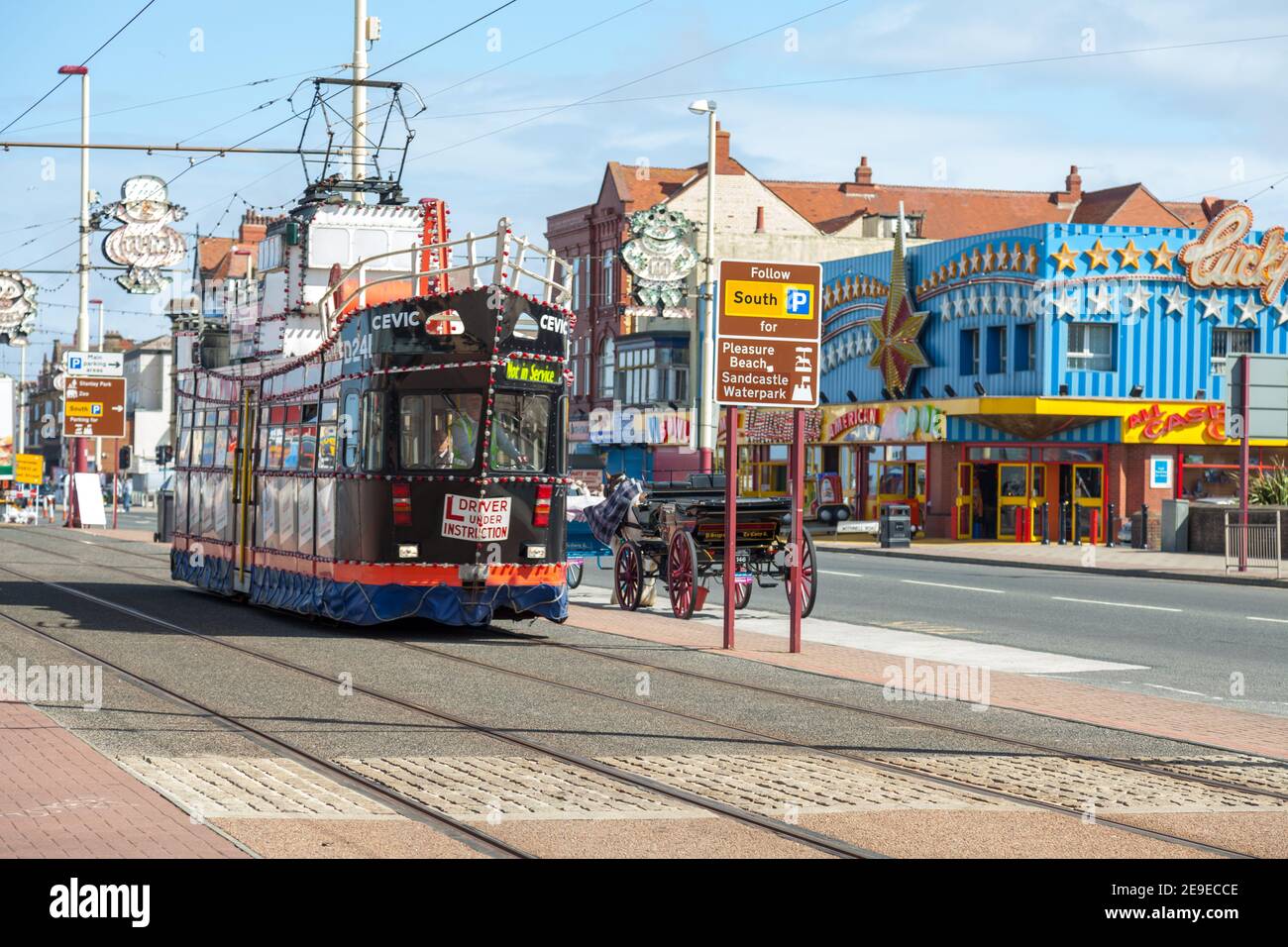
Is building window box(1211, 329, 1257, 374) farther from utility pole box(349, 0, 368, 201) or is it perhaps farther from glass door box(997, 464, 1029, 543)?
utility pole box(349, 0, 368, 201)

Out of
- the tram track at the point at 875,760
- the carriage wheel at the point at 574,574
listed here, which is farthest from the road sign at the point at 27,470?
the tram track at the point at 875,760

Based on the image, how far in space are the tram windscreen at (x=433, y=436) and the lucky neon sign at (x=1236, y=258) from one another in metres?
35.1

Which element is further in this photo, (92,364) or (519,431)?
(92,364)

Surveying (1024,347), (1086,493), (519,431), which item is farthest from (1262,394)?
(519,431)

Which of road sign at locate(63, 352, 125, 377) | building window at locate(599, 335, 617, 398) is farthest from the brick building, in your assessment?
road sign at locate(63, 352, 125, 377)

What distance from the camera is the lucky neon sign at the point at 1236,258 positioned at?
158ft

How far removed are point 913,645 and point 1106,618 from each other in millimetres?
4810

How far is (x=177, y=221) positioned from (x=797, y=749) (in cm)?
3730

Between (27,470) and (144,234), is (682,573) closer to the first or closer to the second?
(144,234)

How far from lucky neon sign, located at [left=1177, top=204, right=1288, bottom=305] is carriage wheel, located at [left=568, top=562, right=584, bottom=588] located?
27662 mm

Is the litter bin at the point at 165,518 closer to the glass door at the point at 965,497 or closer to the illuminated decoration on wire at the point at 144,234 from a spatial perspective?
the illuminated decoration on wire at the point at 144,234

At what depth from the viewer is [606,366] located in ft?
255
